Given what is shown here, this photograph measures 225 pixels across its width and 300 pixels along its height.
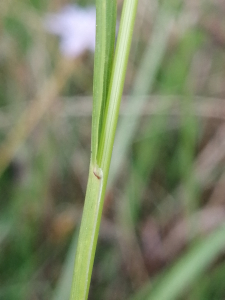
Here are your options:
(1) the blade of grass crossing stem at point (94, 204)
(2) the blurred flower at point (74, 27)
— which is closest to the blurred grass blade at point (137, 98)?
(2) the blurred flower at point (74, 27)

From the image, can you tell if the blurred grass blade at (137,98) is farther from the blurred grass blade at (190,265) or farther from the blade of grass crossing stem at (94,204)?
the blade of grass crossing stem at (94,204)

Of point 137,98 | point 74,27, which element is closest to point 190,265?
point 137,98

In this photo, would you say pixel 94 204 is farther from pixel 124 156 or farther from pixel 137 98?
pixel 124 156

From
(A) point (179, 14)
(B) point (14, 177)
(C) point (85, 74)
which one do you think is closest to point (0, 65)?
(C) point (85, 74)

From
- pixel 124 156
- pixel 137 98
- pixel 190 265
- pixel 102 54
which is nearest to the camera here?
pixel 102 54

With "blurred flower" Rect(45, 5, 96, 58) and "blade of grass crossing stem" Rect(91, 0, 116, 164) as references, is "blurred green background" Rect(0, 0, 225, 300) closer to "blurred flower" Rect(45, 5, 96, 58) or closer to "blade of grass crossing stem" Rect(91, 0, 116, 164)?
"blurred flower" Rect(45, 5, 96, 58)

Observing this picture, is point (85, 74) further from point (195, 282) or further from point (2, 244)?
point (195, 282)
